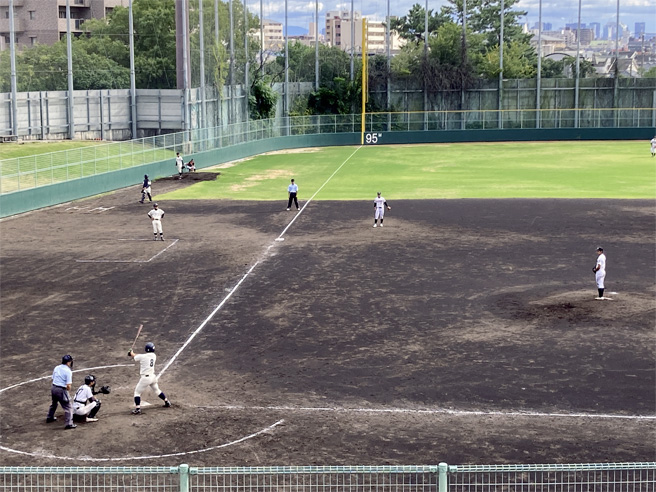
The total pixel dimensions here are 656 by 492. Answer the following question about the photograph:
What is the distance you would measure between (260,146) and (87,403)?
55502mm

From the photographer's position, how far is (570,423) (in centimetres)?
1527

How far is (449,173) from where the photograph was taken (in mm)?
56344

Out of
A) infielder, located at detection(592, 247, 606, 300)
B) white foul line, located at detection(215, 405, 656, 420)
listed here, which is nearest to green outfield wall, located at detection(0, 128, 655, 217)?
infielder, located at detection(592, 247, 606, 300)

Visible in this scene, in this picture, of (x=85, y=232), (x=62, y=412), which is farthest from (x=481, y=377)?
(x=85, y=232)

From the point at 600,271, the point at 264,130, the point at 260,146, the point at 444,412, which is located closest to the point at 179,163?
the point at 260,146

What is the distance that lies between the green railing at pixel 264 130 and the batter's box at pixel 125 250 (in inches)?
371

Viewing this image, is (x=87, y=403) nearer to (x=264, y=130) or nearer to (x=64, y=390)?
(x=64, y=390)

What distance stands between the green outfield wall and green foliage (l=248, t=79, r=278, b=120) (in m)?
2.79

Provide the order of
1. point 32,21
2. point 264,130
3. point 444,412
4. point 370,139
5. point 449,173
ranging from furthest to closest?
point 32,21 → point 370,139 → point 264,130 → point 449,173 → point 444,412

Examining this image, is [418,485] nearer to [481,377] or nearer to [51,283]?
→ [481,377]

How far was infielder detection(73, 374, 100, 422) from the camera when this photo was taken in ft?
50.8

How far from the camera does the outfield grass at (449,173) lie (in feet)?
155

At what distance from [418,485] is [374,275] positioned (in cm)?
1484

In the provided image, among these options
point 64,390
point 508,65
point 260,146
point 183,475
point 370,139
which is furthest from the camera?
point 508,65
